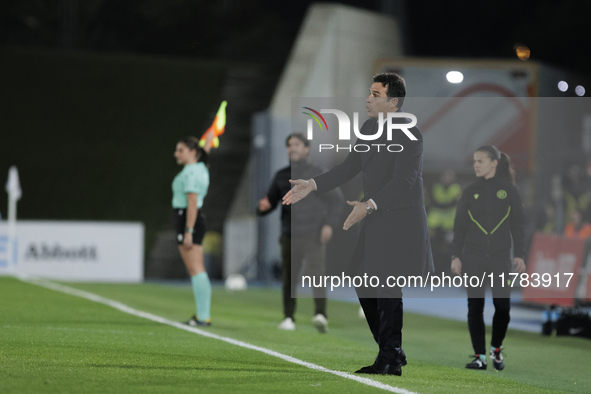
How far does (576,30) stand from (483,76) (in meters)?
12.3

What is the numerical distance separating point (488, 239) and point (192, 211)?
3003mm

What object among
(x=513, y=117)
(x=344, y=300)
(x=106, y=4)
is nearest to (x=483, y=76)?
(x=513, y=117)

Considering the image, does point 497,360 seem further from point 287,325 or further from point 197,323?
point 197,323

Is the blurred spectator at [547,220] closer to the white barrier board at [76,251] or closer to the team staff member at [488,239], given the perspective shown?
the white barrier board at [76,251]

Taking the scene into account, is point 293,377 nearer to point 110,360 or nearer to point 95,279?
point 110,360

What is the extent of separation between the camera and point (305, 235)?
31.3ft

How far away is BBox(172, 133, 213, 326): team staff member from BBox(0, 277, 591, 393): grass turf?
1.55ft

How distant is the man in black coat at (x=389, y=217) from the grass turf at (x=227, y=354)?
40 cm

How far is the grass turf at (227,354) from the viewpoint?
5.30 m

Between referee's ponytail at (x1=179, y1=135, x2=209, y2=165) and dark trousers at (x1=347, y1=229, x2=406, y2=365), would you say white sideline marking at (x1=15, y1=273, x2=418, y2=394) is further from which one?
referee's ponytail at (x1=179, y1=135, x2=209, y2=165)

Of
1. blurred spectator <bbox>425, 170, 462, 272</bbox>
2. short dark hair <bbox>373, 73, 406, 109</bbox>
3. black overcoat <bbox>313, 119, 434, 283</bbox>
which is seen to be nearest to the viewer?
black overcoat <bbox>313, 119, 434, 283</bbox>

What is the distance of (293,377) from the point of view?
5.65m

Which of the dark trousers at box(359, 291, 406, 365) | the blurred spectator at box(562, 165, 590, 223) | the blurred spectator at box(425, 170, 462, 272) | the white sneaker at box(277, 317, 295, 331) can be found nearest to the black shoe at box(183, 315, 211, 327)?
the white sneaker at box(277, 317, 295, 331)

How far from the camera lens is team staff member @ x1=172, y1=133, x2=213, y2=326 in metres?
8.76
